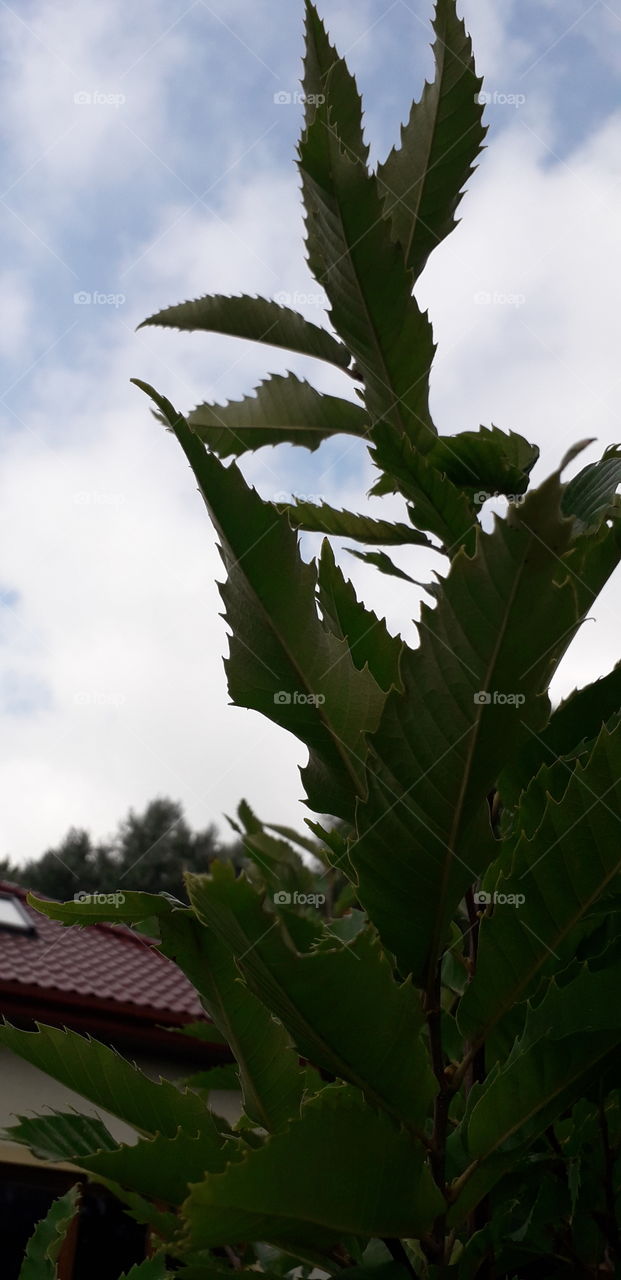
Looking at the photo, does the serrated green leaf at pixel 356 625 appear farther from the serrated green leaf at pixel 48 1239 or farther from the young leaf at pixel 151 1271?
the serrated green leaf at pixel 48 1239

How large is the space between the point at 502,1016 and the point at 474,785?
0.28 m

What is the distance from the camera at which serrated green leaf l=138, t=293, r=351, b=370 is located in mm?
1694

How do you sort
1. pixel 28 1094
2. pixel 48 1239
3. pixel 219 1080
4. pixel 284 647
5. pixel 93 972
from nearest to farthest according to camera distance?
pixel 284 647 → pixel 48 1239 → pixel 219 1080 → pixel 28 1094 → pixel 93 972

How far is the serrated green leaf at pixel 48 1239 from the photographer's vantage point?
1479 millimetres

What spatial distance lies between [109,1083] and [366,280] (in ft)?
3.28

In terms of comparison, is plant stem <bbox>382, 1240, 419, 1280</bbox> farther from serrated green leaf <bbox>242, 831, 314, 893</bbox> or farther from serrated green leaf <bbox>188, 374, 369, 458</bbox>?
serrated green leaf <bbox>188, 374, 369, 458</bbox>

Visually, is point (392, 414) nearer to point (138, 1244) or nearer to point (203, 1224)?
point (203, 1224)

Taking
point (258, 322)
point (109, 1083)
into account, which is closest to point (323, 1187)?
point (109, 1083)

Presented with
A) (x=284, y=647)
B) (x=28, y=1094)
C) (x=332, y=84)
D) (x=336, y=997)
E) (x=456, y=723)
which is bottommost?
(x=28, y=1094)

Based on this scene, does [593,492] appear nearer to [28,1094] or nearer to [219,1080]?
[219,1080]

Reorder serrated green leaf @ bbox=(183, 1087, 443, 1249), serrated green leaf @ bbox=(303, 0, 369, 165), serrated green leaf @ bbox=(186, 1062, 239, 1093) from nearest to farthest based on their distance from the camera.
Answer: serrated green leaf @ bbox=(183, 1087, 443, 1249)
serrated green leaf @ bbox=(303, 0, 369, 165)
serrated green leaf @ bbox=(186, 1062, 239, 1093)

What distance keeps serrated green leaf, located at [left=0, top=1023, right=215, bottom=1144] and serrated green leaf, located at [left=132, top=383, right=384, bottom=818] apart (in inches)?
14.2

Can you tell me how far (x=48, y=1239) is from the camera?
1557mm

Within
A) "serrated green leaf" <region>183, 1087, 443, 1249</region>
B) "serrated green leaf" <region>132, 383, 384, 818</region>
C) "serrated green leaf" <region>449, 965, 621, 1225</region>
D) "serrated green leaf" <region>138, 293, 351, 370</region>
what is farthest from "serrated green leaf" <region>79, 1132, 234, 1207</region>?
"serrated green leaf" <region>138, 293, 351, 370</region>
